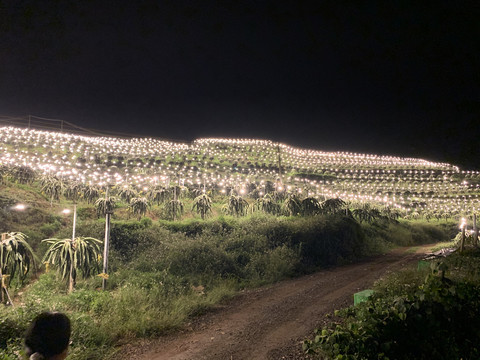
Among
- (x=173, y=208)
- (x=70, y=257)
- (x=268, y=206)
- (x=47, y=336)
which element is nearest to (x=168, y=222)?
(x=173, y=208)

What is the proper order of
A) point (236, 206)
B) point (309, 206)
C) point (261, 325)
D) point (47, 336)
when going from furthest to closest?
point (309, 206) < point (236, 206) < point (261, 325) < point (47, 336)

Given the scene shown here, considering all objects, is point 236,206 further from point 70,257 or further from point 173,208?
point 70,257

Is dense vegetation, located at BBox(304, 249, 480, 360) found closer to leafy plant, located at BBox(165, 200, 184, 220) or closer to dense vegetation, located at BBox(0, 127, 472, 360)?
dense vegetation, located at BBox(0, 127, 472, 360)

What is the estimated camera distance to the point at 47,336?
7.86 ft

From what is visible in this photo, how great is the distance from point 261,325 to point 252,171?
1061cm

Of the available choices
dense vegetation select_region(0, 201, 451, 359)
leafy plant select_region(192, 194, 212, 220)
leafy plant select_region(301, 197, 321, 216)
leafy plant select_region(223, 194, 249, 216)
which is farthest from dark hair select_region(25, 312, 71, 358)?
leafy plant select_region(301, 197, 321, 216)

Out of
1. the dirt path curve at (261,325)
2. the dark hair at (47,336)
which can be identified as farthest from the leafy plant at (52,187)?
the dark hair at (47,336)

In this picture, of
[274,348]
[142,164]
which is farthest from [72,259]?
[142,164]

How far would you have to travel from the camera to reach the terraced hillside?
12.4 meters

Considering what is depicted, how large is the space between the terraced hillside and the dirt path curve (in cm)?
733

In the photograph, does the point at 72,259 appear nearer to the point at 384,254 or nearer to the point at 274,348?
the point at 274,348

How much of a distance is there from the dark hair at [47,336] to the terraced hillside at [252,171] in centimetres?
1043

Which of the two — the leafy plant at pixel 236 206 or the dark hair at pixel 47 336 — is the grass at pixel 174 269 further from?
the dark hair at pixel 47 336

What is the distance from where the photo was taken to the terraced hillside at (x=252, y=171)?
12.4 m
